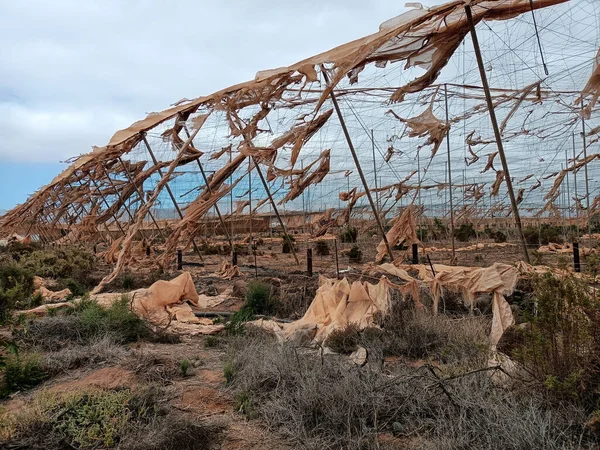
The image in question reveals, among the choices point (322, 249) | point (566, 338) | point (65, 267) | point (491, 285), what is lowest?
point (322, 249)

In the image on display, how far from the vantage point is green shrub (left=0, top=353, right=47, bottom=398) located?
5.04 m

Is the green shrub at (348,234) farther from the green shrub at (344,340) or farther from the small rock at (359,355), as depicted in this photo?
the small rock at (359,355)

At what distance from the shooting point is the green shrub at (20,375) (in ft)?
16.5

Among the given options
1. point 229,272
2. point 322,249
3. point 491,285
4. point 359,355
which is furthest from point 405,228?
point 322,249

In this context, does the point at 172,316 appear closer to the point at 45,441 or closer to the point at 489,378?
the point at 45,441

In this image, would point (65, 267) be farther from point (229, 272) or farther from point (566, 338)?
point (566, 338)

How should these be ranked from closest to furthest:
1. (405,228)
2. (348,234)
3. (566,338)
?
(566,338) < (405,228) < (348,234)

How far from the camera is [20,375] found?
515 centimetres

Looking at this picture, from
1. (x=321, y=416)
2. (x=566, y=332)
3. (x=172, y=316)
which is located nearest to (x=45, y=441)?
(x=321, y=416)

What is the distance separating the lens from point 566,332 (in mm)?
3811

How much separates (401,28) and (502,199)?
22.1 m

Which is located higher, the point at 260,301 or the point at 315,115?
the point at 315,115

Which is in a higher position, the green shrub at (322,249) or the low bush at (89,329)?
the low bush at (89,329)

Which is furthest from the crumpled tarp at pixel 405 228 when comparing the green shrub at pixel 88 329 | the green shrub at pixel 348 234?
the green shrub at pixel 348 234
